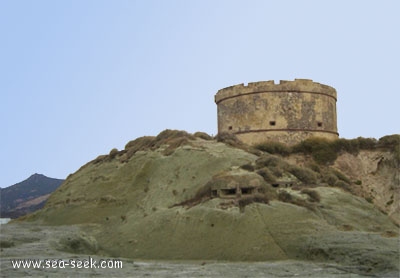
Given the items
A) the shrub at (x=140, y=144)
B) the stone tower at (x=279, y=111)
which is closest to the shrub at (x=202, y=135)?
the stone tower at (x=279, y=111)

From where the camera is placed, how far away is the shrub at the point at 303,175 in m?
23.3

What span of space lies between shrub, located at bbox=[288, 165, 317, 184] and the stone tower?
17.5 feet

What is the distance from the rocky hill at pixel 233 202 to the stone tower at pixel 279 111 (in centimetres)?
99

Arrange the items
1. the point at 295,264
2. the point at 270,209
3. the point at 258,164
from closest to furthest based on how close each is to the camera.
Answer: the point at 295,264
the point at 270,209
the point at 258,164

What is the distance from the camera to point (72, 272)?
542 inches

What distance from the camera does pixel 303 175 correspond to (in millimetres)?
23453

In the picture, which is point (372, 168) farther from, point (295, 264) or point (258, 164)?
point (295, 264)

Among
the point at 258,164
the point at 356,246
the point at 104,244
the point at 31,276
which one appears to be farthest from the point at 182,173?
the point at 31,276

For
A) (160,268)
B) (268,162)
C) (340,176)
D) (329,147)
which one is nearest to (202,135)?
(268,162)

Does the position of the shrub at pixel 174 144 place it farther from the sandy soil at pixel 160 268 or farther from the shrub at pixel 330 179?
the sandy soil at pixel 160 268

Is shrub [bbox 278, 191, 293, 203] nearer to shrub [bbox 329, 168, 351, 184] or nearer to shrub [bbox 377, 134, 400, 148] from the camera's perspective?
shrub [bbox 329, 168, 351, 184]

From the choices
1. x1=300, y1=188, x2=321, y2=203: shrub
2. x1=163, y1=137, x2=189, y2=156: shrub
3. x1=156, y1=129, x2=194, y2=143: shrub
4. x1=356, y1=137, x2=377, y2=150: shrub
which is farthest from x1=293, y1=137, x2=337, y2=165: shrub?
x1=300, y1=188, x2=321, y2=203: shrub

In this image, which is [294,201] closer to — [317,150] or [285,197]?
[285,197]

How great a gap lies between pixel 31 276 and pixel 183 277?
353 cm
